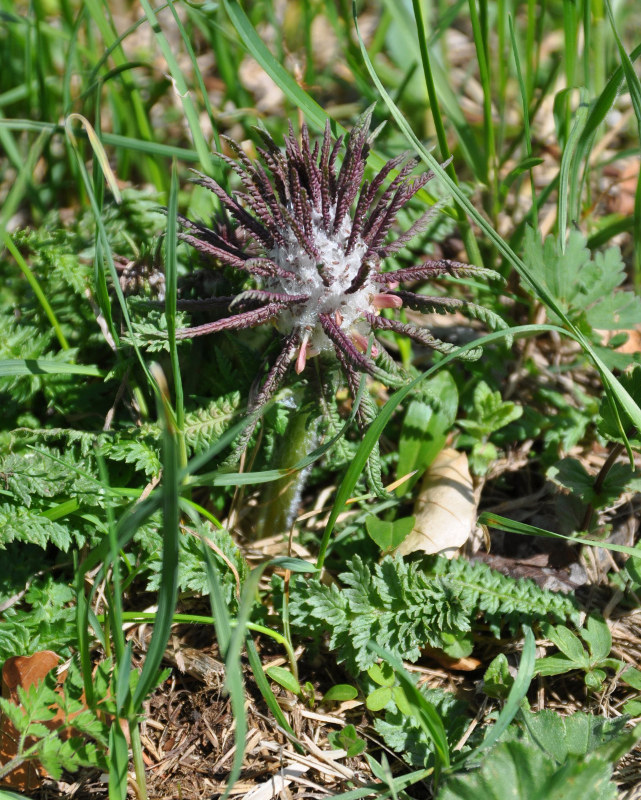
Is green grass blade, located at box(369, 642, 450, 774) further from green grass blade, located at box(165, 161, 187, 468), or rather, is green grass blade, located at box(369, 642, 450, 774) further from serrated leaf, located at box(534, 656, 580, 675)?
green grass blade, located at box(165, 161, 187, 468)

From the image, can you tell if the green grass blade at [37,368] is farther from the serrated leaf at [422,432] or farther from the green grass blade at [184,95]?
the serrated leaf at [422,432]

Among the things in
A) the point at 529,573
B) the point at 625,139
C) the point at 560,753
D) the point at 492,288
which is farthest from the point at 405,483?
the point at 625,139

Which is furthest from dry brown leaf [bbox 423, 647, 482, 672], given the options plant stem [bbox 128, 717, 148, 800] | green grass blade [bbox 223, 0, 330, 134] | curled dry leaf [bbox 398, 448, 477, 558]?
green grass blade [bbox 223, 0, 330, 134]

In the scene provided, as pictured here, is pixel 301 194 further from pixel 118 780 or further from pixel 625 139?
pixel 625 139

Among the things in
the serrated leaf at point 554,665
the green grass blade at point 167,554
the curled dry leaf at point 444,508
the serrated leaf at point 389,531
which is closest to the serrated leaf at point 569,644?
the serrated leaf at point 554,665

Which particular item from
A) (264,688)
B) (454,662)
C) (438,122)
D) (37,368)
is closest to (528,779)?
(454,662)
